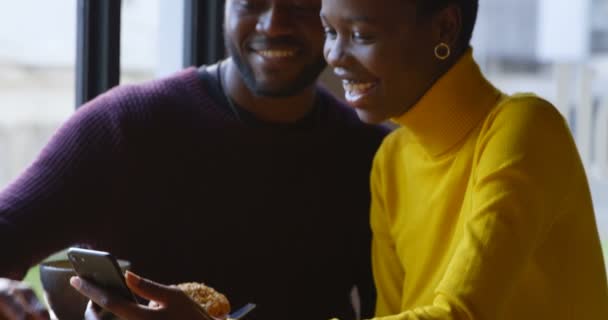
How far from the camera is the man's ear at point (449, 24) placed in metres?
1.39

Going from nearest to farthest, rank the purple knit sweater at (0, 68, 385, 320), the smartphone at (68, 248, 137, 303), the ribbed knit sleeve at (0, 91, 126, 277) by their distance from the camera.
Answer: the smartphone at (68, 248, 137, 303), the ribbed knit sleeve at (0, 91, 126, 277), the purple knit sweater at (0, 68, 385, 320)

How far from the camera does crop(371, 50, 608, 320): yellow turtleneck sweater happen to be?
122 cm

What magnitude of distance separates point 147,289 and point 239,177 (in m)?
0.56

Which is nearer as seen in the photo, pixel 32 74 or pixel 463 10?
pixel 463 10

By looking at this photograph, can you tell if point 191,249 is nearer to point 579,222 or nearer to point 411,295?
point 411,295

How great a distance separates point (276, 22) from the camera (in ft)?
5.55

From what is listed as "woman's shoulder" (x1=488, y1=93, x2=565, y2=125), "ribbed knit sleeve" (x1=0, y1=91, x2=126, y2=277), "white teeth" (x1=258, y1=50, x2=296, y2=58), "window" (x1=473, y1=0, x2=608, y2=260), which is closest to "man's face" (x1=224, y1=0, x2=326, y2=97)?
"white teeth" (x1=258, y1=50, x2=296, y2=58)

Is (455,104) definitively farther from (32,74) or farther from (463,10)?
(32,74)

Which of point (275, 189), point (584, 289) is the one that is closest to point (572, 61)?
point (275, 189)

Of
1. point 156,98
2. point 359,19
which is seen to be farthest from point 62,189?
point 359,19

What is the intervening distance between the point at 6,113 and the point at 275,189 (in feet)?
2.33

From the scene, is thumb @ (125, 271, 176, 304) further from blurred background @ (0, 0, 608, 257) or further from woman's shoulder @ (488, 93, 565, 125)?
blurred background @ (0, 0, 608, 257)

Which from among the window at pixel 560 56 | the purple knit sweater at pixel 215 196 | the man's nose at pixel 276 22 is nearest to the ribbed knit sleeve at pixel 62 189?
the purple knit sweater at pixel 215 196

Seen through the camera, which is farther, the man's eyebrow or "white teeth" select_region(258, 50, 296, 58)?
"white teeth" select_region(258, 50, 296, 58)
